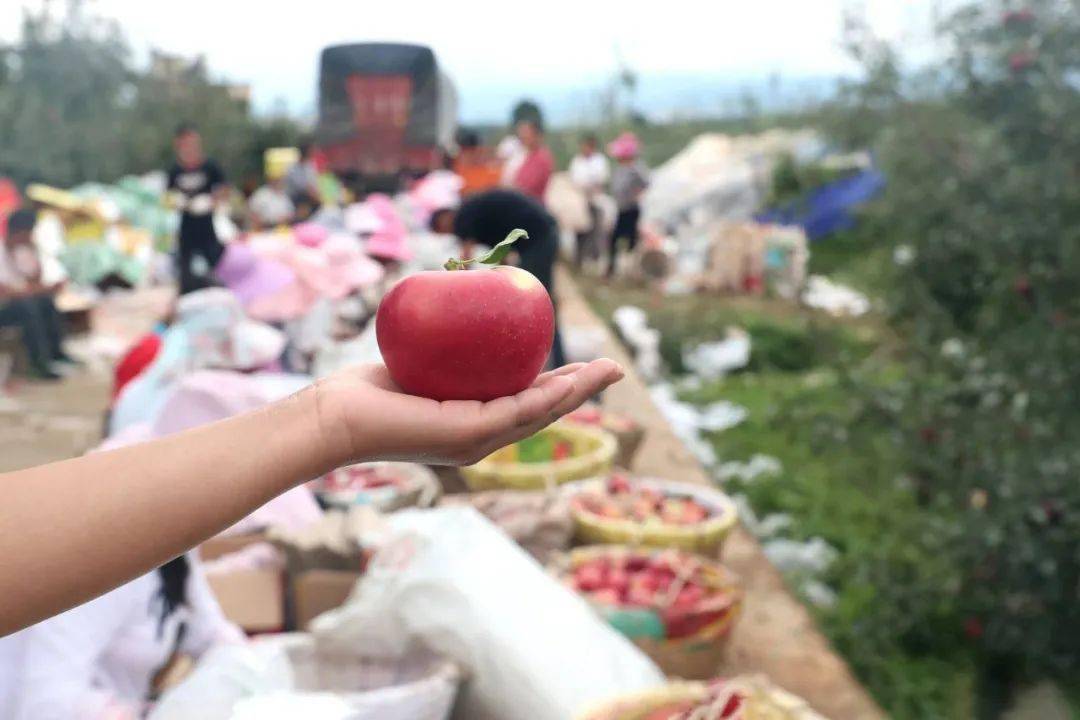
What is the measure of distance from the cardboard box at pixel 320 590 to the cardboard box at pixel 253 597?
0.10 meters

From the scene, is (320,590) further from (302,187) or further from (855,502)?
(302,187)

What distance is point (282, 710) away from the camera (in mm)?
2078

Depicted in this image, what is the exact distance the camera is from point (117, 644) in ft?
8.43

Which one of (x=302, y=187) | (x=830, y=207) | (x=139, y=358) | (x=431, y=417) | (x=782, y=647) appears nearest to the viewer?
(x=431, y=417)

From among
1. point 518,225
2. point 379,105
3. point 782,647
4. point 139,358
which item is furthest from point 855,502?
point 379,105

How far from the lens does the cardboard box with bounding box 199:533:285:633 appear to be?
10.3 feet

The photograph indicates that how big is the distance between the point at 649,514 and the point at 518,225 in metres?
1.78

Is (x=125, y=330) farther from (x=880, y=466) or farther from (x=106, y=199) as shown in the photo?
(x=880, y=466)

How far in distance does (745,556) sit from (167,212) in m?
12.3

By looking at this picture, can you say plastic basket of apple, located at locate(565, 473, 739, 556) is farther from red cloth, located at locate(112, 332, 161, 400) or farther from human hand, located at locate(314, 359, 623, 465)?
human hand, located at locate(314, 359, 623, 465)

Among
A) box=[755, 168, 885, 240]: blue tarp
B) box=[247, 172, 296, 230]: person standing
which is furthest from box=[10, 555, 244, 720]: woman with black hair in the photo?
box=[755, 168, 885, 240]: blue tarp

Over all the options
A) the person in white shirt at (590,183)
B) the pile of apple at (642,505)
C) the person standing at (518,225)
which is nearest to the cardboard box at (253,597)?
the pile of apple at (642,505)

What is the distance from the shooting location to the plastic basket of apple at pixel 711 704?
2.04 metres

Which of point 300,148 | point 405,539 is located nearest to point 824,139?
point 405,539
